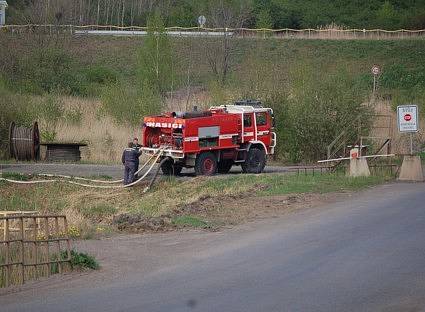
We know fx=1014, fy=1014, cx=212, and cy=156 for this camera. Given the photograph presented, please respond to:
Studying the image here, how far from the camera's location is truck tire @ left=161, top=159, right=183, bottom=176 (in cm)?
3834

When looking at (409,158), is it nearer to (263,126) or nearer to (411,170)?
(411,170)

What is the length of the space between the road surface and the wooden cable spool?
72.2 feet

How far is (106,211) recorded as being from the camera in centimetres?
3030

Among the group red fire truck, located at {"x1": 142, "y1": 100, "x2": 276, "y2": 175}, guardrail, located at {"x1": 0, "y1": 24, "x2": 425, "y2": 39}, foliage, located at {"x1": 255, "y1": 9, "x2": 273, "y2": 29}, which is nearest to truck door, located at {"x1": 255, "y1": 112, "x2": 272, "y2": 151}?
red fire truck, located at {"x1": 142, "y1": 100, "x2": 276, "y2": 175}

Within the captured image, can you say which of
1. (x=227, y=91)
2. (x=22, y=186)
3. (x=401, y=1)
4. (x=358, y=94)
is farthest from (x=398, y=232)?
(x=401, y=1)

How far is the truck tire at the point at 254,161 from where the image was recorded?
39000mm

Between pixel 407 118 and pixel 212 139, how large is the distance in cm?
716

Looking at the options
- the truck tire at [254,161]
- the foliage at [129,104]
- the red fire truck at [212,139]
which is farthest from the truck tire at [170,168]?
the foliage at [129,104]

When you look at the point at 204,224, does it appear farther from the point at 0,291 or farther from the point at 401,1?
the point at 401,1

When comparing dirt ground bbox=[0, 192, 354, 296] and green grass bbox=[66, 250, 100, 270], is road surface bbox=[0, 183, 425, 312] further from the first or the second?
green grass bbox=[66, 250, 100, 270]

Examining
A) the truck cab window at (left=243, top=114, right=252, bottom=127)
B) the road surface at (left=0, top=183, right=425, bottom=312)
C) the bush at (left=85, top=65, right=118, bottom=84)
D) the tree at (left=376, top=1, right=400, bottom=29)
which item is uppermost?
the tree at (left=376, top=1, right=400, bottom=29)

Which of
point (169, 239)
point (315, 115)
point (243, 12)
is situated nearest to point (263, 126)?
point (315, 115)

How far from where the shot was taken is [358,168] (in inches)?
1382

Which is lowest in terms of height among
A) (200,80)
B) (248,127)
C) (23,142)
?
(23,142)
